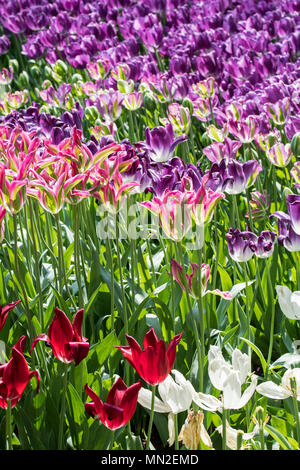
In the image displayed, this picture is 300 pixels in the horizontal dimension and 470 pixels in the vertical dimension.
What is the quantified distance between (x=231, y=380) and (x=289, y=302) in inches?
15.9

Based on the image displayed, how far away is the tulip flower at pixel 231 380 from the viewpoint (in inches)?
53.6

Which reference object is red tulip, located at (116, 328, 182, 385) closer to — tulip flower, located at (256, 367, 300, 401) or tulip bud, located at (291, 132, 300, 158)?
tulip flower, located at (256, 367, 300, 401)

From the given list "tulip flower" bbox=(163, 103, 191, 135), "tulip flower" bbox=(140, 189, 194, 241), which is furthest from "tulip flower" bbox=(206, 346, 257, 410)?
"tulip flower" bbox=(163, 103, 191, 135)

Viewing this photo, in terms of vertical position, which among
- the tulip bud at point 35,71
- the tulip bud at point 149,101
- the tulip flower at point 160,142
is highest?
the tulip bud at point 35,71

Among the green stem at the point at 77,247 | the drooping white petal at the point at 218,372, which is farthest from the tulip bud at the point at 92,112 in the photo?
the drooping white petal at the point at 218,372

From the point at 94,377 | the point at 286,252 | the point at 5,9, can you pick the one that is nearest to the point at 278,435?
the point at 94,377

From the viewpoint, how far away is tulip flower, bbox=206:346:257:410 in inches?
53.6

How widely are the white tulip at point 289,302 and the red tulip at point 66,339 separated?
55 cm

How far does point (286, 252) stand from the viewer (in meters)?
2.66

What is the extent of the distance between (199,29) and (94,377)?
12.9 ft

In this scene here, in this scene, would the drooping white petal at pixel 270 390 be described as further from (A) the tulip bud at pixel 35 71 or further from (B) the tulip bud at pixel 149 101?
(A) the tulip bud at pixel 35 71

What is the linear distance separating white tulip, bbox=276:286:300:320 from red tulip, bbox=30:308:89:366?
21.8 inches

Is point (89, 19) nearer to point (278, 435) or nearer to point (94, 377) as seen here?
point (94, 377)

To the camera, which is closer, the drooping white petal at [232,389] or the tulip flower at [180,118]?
the drooping white petal at [232,389]
